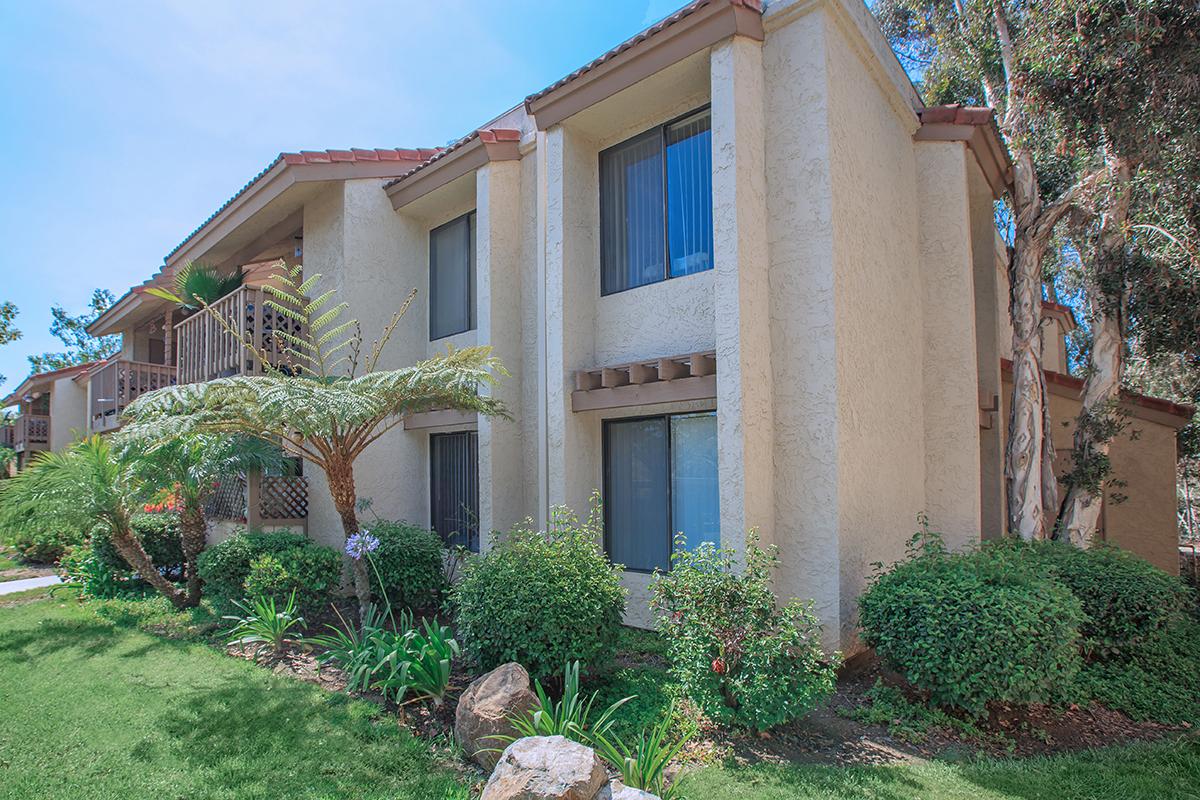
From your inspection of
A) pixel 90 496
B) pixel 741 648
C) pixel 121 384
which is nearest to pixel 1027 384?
pixel 741 648

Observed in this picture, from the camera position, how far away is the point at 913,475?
29.1ft

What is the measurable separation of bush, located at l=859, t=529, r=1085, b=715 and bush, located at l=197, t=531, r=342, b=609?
6.46 metres

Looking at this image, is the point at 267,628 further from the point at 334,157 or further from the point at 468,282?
the point at 334,157

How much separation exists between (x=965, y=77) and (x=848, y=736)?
14.2 meters

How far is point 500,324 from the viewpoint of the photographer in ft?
32.7

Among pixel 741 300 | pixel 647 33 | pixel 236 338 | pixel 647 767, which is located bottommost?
pixel 647 767

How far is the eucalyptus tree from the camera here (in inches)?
331

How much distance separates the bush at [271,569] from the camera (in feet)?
27.0

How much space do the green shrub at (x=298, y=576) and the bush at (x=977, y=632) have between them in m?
6.42

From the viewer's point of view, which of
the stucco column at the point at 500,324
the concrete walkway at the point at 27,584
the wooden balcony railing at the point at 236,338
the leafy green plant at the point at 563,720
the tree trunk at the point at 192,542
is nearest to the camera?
the leafy green plant at the point at 563,720

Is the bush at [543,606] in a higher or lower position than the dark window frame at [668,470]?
lower

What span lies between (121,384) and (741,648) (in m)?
18.0

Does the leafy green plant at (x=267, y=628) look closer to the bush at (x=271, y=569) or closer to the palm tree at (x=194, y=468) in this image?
the bush at (x=271, y=569)

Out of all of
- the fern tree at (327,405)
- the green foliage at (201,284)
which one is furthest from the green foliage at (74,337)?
the fern tree at (327,405)
